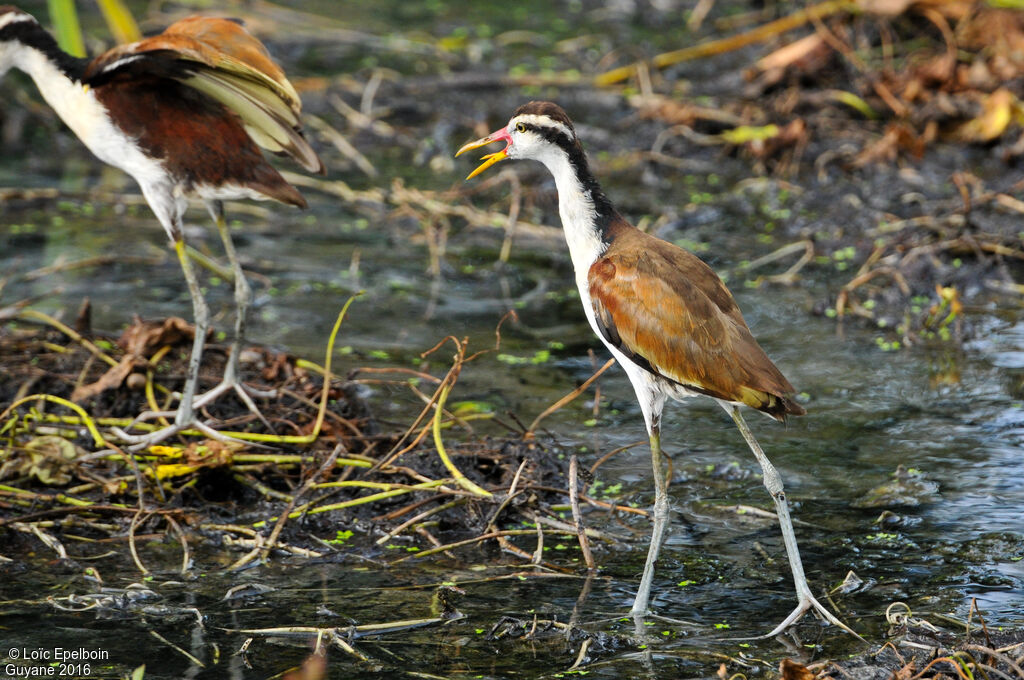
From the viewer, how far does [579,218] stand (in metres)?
4.51

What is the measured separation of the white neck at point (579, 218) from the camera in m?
4.50

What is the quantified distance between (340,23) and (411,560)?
29.1 ft

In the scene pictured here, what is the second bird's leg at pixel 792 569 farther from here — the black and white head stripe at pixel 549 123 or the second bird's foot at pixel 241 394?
the second bird's foot at pixel 241 394

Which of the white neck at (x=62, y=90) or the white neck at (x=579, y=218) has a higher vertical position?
the white neck at (x=62, y=90)

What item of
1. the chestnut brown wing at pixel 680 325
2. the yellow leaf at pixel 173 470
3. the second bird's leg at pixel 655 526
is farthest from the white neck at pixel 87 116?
the second bird's leg at pixel 655 526

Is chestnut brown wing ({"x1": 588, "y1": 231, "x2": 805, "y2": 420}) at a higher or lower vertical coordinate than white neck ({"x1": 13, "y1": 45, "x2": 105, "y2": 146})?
lower

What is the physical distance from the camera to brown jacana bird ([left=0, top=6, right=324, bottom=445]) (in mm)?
5301

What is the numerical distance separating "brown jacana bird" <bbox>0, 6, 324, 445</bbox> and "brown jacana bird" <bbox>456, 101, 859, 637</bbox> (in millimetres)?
1297

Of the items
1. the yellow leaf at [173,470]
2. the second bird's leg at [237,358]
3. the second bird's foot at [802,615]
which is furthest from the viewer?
the second bird's leg at [237,358]

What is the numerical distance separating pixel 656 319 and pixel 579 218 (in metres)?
0.52

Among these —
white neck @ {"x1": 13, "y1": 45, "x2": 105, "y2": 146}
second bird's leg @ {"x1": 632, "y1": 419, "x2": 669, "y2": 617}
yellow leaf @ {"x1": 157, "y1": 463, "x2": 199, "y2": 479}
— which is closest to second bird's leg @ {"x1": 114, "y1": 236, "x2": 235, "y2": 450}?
yellow leaf @ {"x1": 157, "y1": 463, "x2": 199, "y2": 479}

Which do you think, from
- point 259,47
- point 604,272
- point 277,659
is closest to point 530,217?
point 259,47

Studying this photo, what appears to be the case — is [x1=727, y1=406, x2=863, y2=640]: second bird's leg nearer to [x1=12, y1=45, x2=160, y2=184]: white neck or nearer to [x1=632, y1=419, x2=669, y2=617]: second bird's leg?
[x1=632, y1=419, x2=669, y2=617]: second bird's leg

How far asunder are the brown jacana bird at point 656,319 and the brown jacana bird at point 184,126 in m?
1.30
